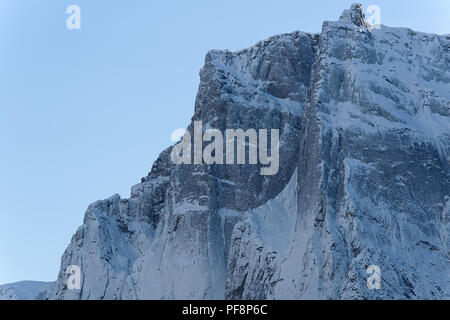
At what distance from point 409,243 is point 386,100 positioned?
24.7 metres

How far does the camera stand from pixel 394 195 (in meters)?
186

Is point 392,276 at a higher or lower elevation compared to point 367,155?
lower

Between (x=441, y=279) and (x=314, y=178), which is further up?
(x=314, y=178)
